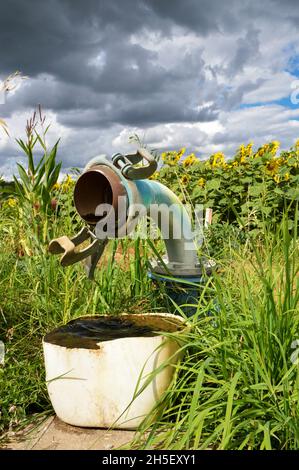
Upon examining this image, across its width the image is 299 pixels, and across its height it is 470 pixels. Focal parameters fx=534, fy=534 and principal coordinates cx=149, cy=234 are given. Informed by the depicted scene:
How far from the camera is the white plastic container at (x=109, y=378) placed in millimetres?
2412

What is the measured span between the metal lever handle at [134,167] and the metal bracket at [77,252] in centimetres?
39

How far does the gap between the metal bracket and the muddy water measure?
262mm

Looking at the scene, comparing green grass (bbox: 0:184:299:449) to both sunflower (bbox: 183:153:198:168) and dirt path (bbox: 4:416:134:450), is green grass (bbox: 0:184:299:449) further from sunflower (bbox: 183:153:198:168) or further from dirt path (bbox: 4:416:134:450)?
sunflower (bbox: 183:153:198:168)

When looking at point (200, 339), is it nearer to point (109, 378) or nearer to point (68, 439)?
point (109, 378)

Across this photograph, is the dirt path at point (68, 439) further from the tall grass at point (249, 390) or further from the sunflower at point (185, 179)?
the sunflower at point (185, 179)

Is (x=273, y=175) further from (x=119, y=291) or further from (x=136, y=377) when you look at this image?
(x=136, y=377)

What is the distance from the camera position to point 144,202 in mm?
2723

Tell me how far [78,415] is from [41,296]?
92cm

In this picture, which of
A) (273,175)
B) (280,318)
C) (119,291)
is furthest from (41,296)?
(273,175)

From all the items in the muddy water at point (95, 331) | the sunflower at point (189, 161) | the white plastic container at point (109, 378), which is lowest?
the white plastic container at point (109, 378)

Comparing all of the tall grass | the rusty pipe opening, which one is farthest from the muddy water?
the rusty pipe opening

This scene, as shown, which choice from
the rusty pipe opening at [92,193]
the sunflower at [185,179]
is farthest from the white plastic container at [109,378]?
the sunflower at [185,179]

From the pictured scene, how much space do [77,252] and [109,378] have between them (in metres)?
0.68

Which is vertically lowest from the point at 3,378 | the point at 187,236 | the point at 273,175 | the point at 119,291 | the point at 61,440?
the point at 61,440
